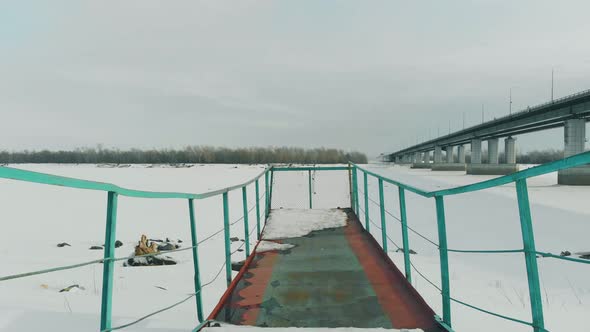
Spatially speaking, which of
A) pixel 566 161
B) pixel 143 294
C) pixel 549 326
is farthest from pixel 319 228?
pixel 566 161

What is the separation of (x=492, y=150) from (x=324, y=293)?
179ft

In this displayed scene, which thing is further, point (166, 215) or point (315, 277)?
point (166, 215)

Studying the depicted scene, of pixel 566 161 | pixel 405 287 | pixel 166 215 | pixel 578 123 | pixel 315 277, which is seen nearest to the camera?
pixel 566 161

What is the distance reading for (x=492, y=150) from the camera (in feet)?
169

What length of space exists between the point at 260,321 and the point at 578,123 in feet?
124

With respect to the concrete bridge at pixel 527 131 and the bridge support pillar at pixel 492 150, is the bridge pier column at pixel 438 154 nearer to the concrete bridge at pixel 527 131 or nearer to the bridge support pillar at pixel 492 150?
the concrete bridge at pixel 527 131

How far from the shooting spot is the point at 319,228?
811cm

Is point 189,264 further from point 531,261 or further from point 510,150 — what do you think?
point 510,150

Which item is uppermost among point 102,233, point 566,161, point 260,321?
point 566,161

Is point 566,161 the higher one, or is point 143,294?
point 566,161

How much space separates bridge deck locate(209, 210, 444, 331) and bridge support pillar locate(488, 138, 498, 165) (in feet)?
168

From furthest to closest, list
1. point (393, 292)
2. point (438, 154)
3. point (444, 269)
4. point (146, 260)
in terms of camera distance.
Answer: point (438, 154)
point (146, 260)
point (393, 292)
point (444, 269)

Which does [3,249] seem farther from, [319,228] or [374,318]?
[374,318]

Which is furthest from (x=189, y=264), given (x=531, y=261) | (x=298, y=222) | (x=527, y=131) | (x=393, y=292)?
(x=527, y=131)
